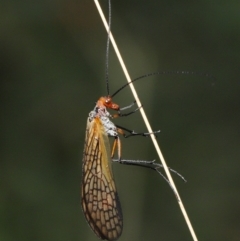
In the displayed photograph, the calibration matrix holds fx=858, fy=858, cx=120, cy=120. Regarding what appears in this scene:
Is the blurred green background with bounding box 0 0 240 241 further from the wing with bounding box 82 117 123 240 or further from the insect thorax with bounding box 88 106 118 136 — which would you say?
the wing with bounding box 82 117 123 240

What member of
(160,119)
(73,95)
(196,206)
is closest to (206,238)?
(196,206)

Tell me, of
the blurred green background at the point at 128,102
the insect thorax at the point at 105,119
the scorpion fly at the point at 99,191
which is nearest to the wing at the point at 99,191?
the scorpion fly at the point at 99,191

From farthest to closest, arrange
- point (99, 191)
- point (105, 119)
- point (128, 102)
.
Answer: point (128, 102) < point (105, 119) < point (99, 191)

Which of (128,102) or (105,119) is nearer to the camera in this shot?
(105,119)

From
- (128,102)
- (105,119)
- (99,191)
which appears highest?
(128,102)

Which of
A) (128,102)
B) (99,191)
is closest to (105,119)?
(99,191)

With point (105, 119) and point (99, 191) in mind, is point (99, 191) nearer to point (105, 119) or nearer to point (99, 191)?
point (99, 191)

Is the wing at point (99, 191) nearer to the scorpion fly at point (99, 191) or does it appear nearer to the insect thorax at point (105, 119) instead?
the scorpion fly at point (99, 191)
